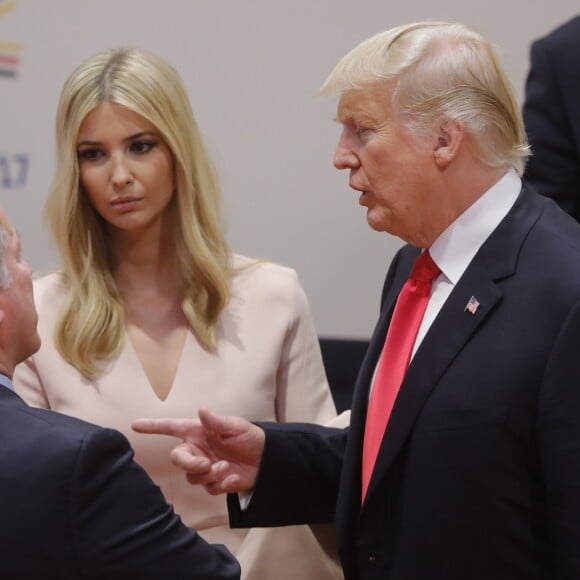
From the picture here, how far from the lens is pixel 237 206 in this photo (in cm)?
395

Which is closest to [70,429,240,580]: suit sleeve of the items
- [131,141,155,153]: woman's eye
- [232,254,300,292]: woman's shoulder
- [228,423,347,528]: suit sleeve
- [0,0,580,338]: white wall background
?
[228,423,347,528]: suit sleeve

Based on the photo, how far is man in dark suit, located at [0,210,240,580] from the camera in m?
1.76

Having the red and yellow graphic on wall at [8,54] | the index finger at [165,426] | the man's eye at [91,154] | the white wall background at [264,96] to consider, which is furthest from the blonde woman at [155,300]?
the red and yellow graphic on wall at [8,54]

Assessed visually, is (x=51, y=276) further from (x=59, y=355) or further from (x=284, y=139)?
(x=284, y=139)

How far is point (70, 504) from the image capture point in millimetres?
1770

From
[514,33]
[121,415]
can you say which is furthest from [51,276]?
[514,33]

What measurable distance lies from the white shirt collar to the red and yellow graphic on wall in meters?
2.22

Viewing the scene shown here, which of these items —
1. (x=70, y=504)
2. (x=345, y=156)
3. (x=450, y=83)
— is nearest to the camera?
(x=70, y=504)

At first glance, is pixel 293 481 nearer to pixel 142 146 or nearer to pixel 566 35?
pixel 142 146

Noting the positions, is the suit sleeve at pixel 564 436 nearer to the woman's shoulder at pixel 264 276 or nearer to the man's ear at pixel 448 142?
the man's ear at pixel 448 142

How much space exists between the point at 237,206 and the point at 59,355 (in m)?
1.30

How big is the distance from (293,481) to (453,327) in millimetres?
557

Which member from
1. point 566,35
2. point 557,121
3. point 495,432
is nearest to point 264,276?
point 557,121

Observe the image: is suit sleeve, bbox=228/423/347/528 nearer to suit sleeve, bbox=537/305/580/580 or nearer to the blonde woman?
the blonde woman
